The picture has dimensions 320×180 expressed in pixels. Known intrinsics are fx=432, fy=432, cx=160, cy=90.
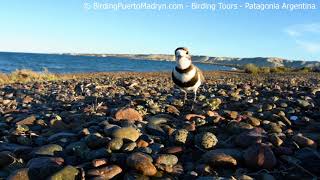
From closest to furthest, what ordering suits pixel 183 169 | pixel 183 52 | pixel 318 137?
pixel 183 169, pixel 318 137, pixel 183 52

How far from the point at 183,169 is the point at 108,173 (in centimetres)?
75

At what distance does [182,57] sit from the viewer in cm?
709

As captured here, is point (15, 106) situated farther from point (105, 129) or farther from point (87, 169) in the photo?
point (87, 169)

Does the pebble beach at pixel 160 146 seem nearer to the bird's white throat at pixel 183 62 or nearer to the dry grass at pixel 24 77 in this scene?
the bird's white throat at pixel 183 62

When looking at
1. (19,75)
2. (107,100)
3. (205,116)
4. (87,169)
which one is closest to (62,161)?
(87,169)

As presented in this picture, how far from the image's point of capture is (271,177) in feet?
13.0

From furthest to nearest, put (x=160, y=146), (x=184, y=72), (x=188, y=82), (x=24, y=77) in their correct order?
(x=24, y=77)
(x=188, y=82)
(x=184, y=72)
(x=160, y=146)

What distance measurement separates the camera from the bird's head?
23.0ft

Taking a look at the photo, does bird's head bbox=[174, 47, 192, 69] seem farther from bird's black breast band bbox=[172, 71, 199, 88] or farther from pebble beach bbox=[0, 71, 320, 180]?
pebble beach bbox=[0, 71, 320, 180]

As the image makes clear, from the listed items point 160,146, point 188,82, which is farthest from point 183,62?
point 160,146

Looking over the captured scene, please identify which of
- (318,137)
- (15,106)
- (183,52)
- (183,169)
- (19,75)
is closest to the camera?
(183,169)

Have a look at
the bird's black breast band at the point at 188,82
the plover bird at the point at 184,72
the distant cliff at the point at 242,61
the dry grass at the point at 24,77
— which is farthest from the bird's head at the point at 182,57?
the distant cliff at the point at 242,61

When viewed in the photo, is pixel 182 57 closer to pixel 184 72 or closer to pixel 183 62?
pixel 183 62

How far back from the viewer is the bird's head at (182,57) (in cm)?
702
